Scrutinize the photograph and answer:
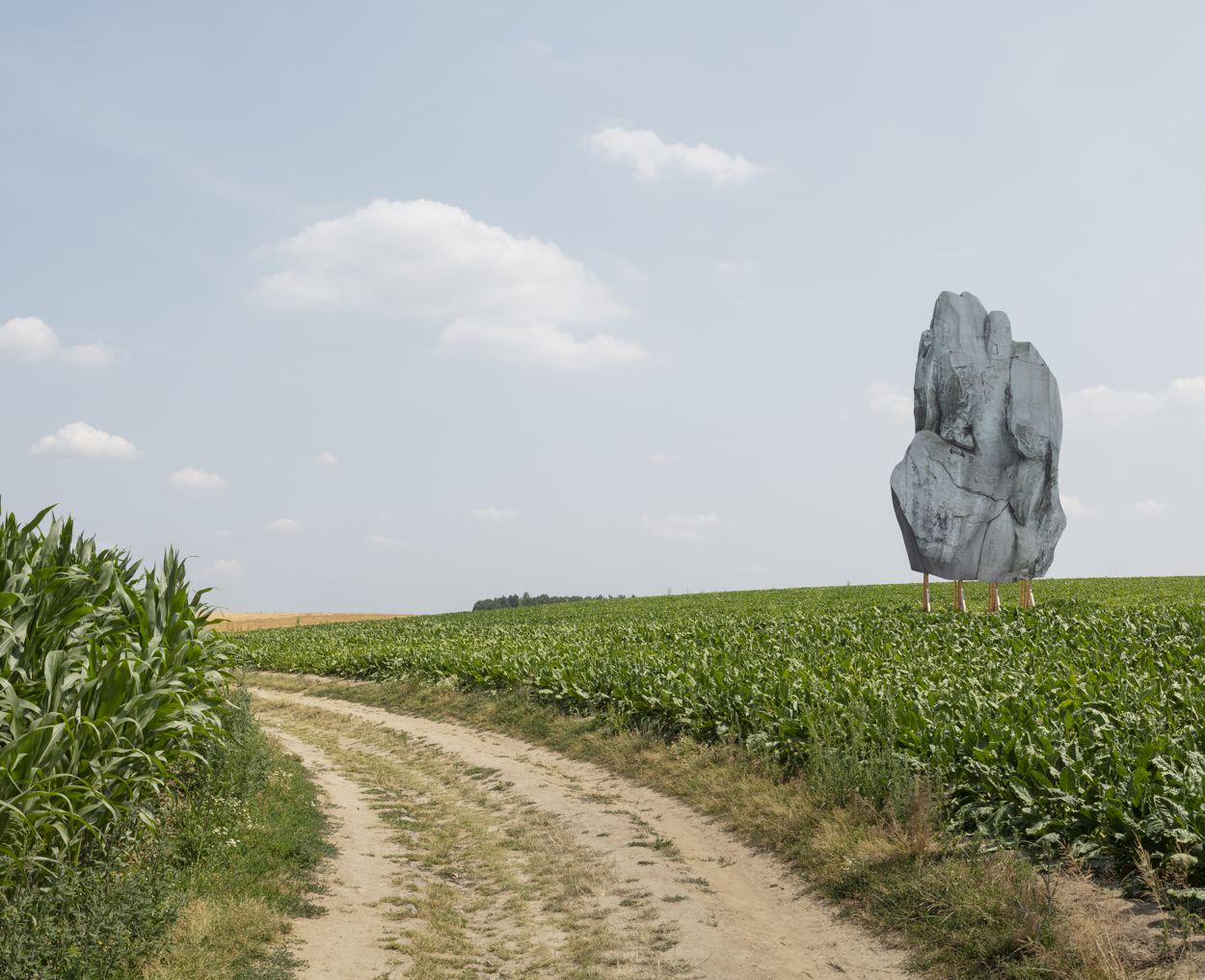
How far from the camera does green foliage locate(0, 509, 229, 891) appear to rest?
6.47 metres

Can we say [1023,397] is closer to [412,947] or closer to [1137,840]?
[1137,840]

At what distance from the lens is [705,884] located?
320 inches

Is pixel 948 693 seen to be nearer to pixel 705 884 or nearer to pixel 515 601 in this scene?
pixel 705 884

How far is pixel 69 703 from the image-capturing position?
7172 millimetres

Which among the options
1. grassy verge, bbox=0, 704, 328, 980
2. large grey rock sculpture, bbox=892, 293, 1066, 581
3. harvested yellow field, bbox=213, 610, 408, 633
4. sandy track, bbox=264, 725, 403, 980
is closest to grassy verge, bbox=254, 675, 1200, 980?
sandy track, bbox=264, 725, 403, 980

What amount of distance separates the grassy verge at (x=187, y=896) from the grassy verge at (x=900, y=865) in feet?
13.6

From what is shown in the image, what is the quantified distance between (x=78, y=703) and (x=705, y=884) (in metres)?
5.17

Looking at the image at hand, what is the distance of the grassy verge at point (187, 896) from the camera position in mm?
5980

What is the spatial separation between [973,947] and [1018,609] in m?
18.0

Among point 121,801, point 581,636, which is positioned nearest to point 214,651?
point 121,801

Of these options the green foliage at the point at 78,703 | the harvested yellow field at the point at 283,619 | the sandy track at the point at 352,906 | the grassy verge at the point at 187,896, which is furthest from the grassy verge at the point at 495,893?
the harvested yellow field at the point at 283,619

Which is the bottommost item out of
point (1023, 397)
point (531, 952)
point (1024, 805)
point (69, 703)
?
point (531, 952)

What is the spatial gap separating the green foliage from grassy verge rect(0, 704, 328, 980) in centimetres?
27

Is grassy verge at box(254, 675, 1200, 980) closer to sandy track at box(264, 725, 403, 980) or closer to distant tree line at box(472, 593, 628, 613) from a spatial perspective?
sandy track at box(264, 725, 403, 980)
